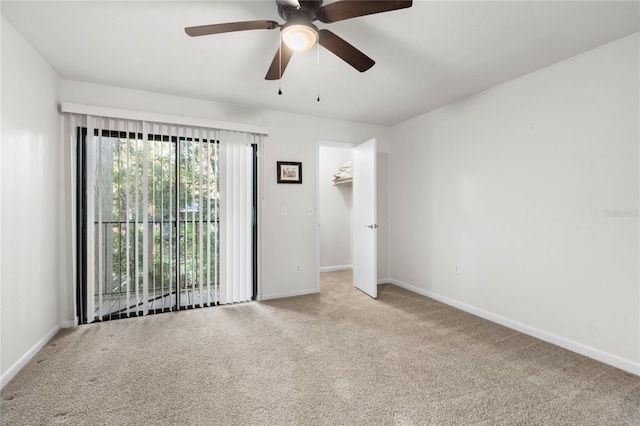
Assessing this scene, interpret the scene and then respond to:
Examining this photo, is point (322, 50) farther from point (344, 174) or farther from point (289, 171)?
point (344, 174)

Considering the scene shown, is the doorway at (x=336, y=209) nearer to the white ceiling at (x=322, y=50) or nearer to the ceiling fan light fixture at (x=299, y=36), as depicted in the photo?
the white ceiling at (x=322, y=50)

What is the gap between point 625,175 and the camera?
2129mm

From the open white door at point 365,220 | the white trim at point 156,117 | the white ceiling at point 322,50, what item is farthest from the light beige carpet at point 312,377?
the white ceiling at point 322,50

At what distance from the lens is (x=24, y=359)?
2152mm

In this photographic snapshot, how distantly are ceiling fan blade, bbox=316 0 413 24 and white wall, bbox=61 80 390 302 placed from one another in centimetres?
225

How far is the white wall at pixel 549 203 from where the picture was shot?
2.15 metres

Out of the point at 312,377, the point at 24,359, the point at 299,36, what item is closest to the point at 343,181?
the point at 299,36

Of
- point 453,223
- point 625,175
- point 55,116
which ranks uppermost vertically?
point 55,116

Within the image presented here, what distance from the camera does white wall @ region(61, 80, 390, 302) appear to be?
3.67 meters

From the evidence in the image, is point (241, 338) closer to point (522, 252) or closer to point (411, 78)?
point (522, 252)

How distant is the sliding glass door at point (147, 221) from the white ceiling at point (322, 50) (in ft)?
2.12

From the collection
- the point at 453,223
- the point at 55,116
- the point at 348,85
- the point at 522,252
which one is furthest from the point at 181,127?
the point at 522,252

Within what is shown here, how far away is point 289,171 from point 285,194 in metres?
0.32

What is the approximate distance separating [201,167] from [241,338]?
1.98m
